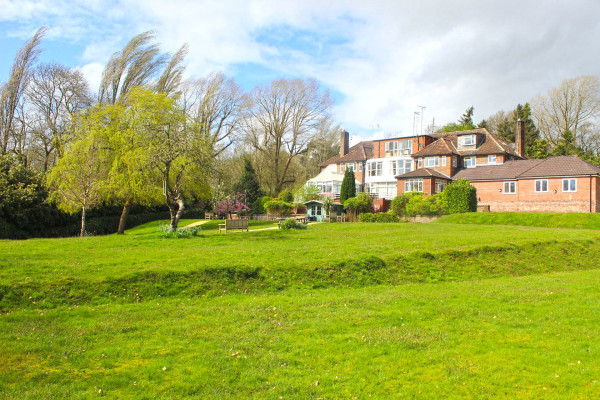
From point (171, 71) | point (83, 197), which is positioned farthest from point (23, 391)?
point (171, 71)

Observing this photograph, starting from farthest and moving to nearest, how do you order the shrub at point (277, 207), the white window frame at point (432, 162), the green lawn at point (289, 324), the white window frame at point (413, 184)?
the white window frame at point (432, 162), the white window frame at point (413, 184), the shrub at point (277, 207), the green lawn at point (289, 324)

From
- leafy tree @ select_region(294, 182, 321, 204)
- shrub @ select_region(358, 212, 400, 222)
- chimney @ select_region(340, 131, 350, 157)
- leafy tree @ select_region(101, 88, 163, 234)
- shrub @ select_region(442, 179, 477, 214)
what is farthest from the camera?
chimney @ select_region(340, 131, 350, 157)

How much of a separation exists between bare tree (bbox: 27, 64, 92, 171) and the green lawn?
25.2 metres

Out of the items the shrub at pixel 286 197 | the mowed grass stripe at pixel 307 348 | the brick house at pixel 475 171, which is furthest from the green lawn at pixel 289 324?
the shrub at pixel 286 197

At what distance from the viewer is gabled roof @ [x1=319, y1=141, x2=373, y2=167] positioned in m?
59.3

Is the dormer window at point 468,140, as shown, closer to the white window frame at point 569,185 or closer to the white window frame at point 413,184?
the white window frame at point 413,184

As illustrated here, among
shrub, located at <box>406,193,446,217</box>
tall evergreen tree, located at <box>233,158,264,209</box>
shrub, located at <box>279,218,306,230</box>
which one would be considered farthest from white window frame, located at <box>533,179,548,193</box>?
tall evergreen tree, located at <box>233,158,264,209</box>

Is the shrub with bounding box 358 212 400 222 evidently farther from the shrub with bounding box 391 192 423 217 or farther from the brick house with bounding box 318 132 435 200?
the brick house with bounding box 318 132 435 200

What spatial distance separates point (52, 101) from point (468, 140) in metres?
44.5

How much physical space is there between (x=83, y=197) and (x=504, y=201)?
3935 centimetres

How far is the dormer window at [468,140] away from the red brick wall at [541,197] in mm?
6950

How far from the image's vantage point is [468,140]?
173ft

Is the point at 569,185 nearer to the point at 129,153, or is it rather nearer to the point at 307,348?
the point at 129,153

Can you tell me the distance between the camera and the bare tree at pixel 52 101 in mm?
37125
